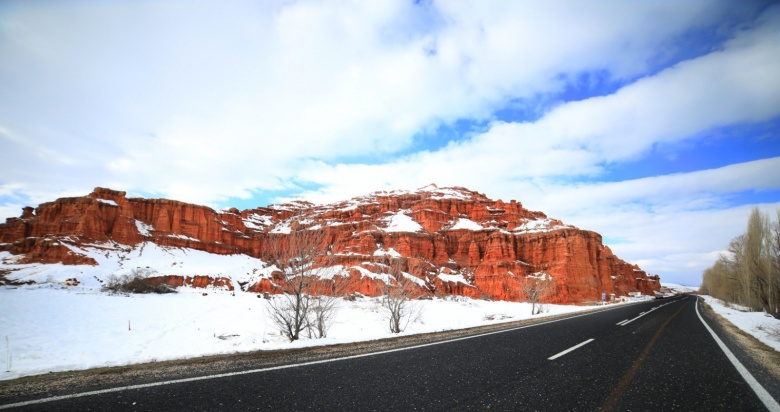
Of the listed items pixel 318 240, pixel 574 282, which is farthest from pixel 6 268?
pixel 574 282

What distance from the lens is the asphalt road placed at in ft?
13.8

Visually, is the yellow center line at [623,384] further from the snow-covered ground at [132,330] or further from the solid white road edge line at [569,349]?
the snow-covered ground at [132,330]

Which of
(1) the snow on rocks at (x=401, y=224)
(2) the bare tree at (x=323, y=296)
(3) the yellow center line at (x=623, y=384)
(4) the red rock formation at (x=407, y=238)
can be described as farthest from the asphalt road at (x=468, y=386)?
(1) the snow on rocks at (x=401, y=224)

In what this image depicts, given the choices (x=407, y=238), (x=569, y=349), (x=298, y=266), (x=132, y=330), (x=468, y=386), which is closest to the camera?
(x=468, y=386)

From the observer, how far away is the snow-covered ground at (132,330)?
1306cm

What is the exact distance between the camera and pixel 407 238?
8394 cm

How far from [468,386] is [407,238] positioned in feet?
260

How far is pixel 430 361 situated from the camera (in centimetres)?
690

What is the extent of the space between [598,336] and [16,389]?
1470 centimetres

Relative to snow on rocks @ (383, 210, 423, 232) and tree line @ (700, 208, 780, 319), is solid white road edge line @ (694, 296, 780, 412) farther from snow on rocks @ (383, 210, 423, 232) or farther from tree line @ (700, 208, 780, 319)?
snow on rocks @ (383, 210, 423, 232)

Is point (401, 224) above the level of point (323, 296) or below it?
above

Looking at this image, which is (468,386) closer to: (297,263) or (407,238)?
(297,263)

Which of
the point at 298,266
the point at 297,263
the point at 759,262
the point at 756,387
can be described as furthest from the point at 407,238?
the point at 756,387

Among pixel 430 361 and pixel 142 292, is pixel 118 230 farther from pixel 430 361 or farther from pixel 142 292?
pixel 430 361
